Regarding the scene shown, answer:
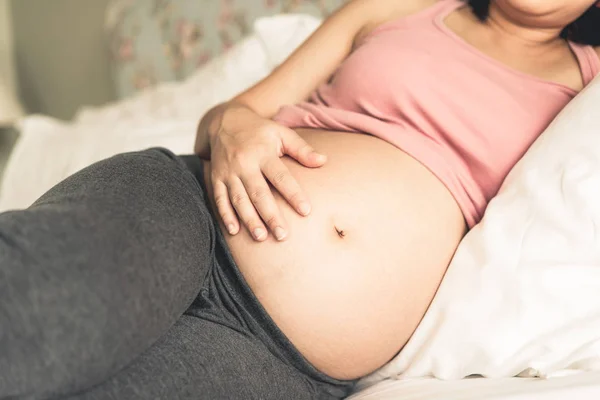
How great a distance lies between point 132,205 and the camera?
64cm

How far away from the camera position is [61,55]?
2398 millimetres

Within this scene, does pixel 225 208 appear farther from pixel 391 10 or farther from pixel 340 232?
pixel 391 10

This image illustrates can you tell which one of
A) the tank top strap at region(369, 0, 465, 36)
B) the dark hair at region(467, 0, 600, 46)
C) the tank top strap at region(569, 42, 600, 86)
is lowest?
the tank top strap at region(569, 42, 600, 86)

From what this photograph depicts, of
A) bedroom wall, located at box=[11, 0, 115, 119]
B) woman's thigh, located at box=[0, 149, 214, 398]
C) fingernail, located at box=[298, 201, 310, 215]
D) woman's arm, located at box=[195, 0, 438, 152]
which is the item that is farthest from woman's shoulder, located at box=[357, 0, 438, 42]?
bedroom wall, located at box=[11, 0, 115, 119]

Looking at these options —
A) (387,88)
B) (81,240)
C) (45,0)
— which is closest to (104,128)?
(387,88)

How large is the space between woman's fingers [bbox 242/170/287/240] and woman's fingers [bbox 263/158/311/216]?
0.04 feet

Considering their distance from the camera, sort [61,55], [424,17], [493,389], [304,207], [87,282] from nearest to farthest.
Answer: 1. [87,282]
2. [493,389]
3. [304,207]
4. [424,17]
5. [61,55]

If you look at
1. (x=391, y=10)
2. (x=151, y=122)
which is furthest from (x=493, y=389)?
(x=151, y=122)

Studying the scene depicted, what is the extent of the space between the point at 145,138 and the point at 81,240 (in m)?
0.79

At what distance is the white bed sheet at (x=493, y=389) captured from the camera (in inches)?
23.8

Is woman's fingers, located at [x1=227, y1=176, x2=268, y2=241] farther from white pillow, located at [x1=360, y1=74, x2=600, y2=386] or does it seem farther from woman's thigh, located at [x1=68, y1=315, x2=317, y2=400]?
white pillow, located at [x1=360, y1=74, x2=600, y2=386]

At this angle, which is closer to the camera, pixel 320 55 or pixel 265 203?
pixel 265 203

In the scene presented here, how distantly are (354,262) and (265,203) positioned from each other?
0.14 meters

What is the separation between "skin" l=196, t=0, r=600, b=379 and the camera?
0.74 meters
